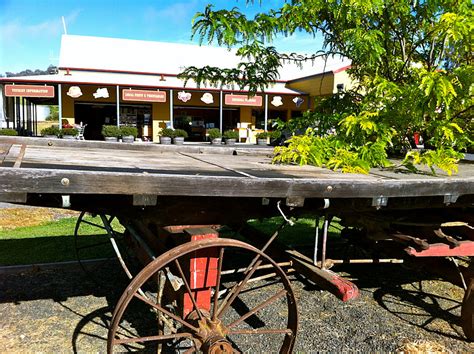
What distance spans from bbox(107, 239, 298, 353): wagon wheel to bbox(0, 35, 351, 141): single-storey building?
20.0 meters

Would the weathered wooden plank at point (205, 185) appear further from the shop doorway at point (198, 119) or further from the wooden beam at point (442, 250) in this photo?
the shop doorway at point (198, 119)

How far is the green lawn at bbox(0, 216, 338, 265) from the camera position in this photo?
5945 mm

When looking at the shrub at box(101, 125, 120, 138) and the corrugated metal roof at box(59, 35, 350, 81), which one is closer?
the shrub at box(101, 125, 120, 138)

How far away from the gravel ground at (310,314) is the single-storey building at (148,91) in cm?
1910

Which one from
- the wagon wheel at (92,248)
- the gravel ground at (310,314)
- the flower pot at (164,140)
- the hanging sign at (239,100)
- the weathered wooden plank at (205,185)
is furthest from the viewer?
the hanging sign at (239,100)

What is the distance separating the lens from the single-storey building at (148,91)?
24.8m

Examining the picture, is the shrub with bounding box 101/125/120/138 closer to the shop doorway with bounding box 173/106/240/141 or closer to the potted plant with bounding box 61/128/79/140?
the potted plant with bounding box 61/128/79/140

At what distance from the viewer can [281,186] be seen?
2.54 metres

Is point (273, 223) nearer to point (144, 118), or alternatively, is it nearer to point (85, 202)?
point (85, 202)

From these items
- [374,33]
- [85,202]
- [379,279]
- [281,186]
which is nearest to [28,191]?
[85,202]

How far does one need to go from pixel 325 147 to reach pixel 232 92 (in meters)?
23.4

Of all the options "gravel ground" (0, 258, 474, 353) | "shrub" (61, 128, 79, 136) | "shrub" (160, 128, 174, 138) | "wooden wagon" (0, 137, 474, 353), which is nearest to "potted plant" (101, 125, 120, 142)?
"shrub" (61, 128, 79, 136)

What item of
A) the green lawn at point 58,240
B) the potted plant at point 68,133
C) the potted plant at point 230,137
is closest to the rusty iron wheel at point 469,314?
the green lawn at point 58,240

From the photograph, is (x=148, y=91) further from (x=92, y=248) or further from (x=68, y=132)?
(x=92, y=248)
